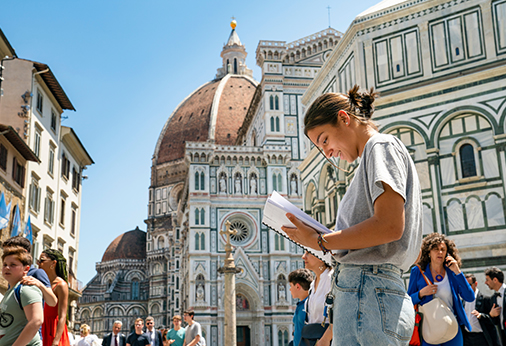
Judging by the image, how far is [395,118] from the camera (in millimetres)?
14633

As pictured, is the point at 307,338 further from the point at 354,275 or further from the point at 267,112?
the point at 267,112

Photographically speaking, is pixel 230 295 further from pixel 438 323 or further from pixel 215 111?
pixel 215 111

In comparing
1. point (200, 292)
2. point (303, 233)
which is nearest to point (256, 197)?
point (200, 292)

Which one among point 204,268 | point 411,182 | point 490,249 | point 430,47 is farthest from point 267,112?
point 411,182

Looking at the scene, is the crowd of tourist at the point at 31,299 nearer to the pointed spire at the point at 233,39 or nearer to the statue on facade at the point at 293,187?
the statue on facade at the point at 293,187

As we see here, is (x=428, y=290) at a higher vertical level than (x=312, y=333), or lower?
higher

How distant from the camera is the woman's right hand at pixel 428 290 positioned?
15.8ft

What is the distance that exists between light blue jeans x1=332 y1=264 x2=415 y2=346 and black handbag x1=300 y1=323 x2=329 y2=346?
2.41m

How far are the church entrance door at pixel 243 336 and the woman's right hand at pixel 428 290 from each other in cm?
3429

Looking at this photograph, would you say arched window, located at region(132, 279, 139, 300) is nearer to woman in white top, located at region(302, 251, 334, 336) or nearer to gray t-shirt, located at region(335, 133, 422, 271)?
woman in white top, located at region(302, 251, 334, 336)

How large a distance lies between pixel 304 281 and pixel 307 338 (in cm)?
103

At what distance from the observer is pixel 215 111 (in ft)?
262

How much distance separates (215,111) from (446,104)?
66.9m

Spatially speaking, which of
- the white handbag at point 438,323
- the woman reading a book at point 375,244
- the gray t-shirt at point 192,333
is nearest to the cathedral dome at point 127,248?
the gray t-shirt at point 192,333
